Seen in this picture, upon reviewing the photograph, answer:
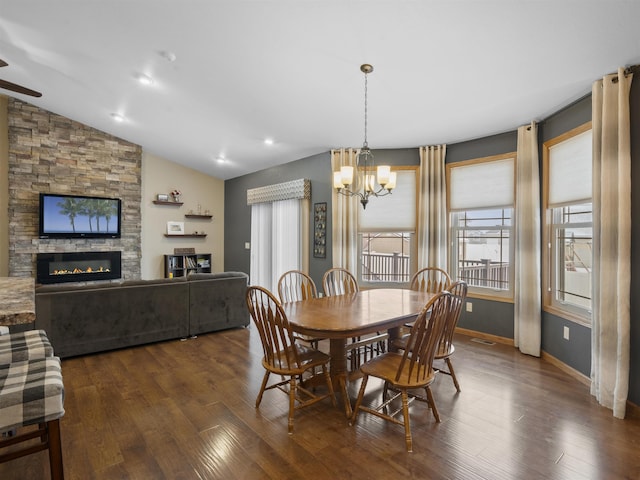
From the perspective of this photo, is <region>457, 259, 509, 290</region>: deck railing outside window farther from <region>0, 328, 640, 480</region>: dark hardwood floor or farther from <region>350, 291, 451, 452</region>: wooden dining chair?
<region>350, 291, 451, 452</region>: wooden dining chair

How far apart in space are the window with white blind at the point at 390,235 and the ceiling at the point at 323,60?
753mm

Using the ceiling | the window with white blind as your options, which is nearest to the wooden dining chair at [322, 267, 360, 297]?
the window with white blind

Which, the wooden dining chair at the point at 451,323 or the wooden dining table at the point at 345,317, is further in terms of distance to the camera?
the wooden dining chair at the point at 451,323

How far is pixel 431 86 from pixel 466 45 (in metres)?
0.66

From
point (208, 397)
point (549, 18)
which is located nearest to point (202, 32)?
point (549, 18)

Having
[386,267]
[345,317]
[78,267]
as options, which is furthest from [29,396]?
[78,267]

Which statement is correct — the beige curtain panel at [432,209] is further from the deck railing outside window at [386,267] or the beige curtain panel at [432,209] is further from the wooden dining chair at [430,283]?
the deck railing outside window at [386,267]

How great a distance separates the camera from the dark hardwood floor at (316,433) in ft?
6.43

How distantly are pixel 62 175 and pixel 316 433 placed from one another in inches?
258

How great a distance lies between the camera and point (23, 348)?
186 cm

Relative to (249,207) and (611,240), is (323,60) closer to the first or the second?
(611,240)

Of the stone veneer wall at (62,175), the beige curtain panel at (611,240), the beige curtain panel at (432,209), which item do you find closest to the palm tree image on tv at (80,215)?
the stone veneer wall at (62,175)

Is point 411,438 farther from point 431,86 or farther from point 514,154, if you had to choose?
point 514,154

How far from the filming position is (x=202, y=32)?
10.0 feet
